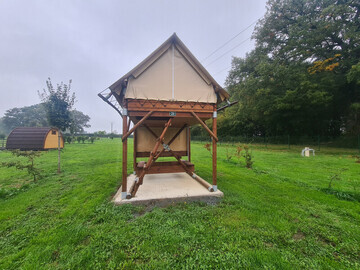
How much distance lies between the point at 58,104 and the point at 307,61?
2306cm

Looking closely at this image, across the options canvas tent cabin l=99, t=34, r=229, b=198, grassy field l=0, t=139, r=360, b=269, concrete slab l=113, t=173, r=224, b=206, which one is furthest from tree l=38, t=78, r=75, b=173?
concrete slab l=113, t=173, r=224, b=206

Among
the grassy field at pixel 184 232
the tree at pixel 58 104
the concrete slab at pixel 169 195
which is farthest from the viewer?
the tree at pixel 58 104

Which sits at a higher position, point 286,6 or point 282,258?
point 286,6

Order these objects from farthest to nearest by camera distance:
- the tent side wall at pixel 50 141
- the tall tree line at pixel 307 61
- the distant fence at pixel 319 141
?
the distant fence at pixel 319 141 < the tent side wall at pixel 50 141 < the tall tree line at pixel 307 61

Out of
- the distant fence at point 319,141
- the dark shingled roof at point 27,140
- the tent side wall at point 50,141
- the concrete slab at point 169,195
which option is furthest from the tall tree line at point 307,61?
the dark shingled roof at point 27,140

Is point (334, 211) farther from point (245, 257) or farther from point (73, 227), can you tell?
point (73, 227)

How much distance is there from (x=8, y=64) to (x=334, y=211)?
186ft

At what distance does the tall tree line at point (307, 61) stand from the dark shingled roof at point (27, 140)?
22119 millimetres

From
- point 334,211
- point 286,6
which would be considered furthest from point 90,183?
point 286,6

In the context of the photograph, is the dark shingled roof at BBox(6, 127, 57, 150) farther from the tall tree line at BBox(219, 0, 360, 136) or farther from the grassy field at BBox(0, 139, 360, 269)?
the tall tree line at BBox(219, 0, 360, 136)

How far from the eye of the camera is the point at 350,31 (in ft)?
42.2

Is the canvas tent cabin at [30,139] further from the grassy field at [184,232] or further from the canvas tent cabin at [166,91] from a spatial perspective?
the canvas tent cabin at [166,91]

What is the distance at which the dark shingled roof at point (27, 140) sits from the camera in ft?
46.7

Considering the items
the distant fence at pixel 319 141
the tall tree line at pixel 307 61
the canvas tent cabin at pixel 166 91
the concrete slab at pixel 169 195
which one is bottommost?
the concrete slab at pixel 169 195
